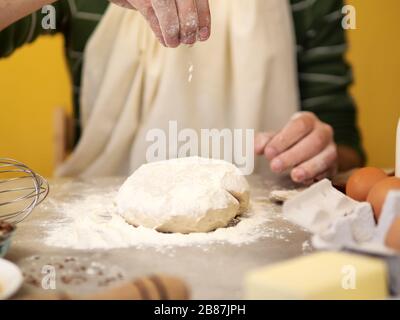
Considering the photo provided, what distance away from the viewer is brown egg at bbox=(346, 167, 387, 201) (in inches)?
32.6

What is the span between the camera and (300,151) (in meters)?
1.08

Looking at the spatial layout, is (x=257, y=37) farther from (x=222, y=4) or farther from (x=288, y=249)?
(x=288, y=249)

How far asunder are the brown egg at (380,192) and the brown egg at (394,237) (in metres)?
0.10

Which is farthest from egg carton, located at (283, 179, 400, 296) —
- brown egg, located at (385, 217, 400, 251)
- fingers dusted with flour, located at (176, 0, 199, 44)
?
fingers dusted with flour, located at (176, 0, 199, 44)

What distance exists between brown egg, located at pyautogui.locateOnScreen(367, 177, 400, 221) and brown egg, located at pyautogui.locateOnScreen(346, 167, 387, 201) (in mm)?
55

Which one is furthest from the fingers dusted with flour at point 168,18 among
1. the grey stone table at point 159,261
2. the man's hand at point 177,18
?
the grey stone table at point 159,261

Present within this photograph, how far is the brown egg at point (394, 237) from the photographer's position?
59 centimetres

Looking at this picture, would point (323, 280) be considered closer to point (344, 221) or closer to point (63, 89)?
point (344, 221)

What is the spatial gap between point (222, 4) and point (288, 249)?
2.24 feet

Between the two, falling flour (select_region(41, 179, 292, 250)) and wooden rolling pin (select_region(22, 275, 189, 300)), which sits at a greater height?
wooden rolling pin (select_region(22, 275, 189, 300))

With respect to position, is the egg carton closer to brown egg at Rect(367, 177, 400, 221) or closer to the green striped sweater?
brown egg at Rect(367, 177, 400, 221)

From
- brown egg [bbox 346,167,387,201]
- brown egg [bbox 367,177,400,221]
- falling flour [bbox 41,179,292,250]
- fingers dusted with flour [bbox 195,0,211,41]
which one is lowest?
falling flour [bbox 41,179,292,250]

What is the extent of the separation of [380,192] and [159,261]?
28cm

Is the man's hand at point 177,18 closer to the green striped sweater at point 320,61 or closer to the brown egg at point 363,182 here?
the brown egg at point 363,182
